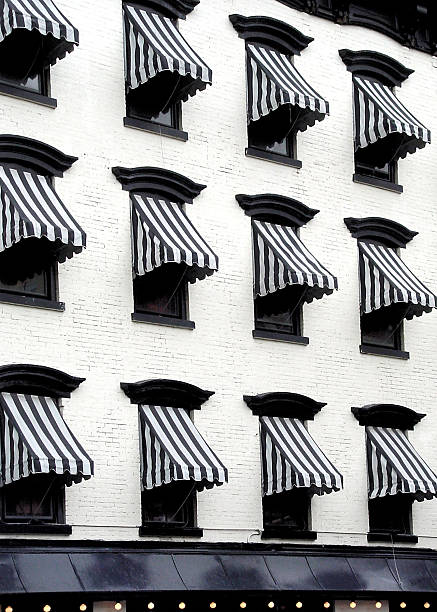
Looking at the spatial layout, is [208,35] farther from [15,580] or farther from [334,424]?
[15,580]

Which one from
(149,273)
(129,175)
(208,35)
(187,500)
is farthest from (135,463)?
(208,35)

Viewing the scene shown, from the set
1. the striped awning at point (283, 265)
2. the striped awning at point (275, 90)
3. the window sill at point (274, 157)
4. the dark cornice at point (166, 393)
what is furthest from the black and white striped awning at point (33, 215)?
the striped awning at point (275, 90)

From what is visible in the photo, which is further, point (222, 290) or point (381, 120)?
point (381, 120)

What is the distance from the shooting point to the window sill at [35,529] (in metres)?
21.3

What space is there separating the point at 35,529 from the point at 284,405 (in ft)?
18.3

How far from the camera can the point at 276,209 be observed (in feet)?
86.2

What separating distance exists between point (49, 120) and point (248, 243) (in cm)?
427

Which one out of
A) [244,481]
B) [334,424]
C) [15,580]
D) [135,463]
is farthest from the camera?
[334,424]

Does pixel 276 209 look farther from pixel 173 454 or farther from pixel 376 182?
pixel 173 454

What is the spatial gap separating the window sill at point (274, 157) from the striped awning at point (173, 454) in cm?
501

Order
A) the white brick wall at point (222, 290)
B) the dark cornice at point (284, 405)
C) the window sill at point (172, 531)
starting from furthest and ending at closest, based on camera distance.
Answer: the dark cornice at point (284, 405), the window sill at point (172, 531), the white brick wall at point (222, 290)

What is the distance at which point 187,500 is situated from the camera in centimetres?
2395

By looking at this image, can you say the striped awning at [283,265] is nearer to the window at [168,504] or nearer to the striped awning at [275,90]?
the striped awning at [275,90]

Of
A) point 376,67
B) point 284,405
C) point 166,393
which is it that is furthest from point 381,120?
point 166,393
